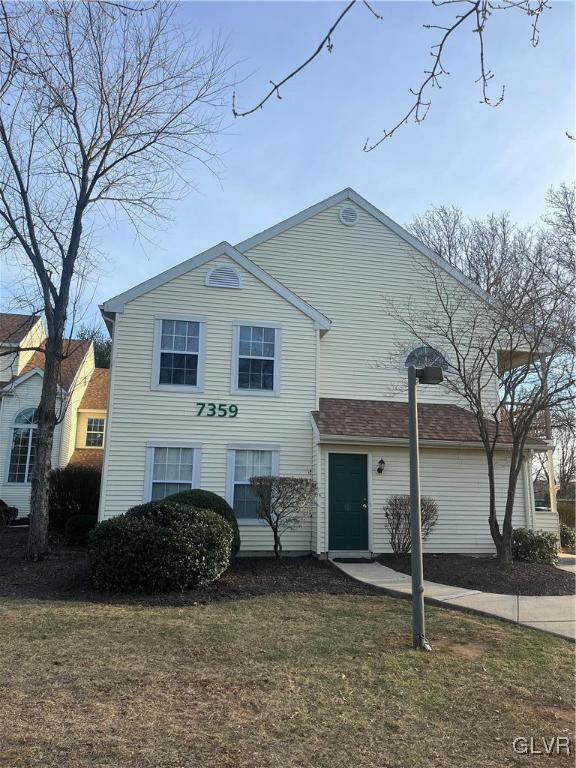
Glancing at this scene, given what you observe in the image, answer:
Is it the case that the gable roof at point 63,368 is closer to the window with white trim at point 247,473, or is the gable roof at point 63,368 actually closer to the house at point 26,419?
the house at point 26,419

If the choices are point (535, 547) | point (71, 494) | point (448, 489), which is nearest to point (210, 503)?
point (448, 489)

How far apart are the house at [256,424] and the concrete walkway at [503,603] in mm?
2894

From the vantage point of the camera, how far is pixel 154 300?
12977mm

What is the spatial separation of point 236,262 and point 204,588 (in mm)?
7672

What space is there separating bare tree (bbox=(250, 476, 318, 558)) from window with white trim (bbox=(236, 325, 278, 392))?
8.53 ft

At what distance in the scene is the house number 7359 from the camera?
1284cm

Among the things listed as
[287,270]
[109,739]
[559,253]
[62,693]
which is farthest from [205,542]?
[559,253]

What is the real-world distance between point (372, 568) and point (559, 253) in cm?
869

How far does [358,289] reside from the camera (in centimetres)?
1520

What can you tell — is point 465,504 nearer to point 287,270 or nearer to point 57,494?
point 287,270

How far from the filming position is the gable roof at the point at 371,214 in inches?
588

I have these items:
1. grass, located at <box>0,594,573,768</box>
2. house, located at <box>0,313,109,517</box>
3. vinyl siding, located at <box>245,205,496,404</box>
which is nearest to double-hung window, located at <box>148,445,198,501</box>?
vinyl siding, located at <box>245,205,496,404</box>

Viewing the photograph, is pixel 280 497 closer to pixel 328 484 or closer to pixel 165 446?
pixel 328 484

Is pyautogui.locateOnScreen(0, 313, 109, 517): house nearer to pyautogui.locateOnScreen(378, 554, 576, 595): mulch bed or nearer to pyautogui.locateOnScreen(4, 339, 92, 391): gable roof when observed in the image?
pyautogui.locateOnScreen(4, 339, 92, 391): gable roof
